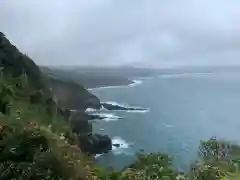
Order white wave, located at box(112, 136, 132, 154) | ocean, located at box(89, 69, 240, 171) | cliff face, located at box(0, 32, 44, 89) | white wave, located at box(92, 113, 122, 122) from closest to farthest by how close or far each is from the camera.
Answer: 1. cliff face, located at box(0, 32, 44, 89)
2. ocean, located at box(89, 69, 240, 171)
3. white wave, located at box(112, 136, 132, 154)
4. white wave, located at box(92, 113, 122, 122)

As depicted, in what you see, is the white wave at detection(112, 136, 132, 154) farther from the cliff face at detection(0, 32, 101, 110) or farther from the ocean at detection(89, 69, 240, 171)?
the cliff face at detection(0, 32, 101, 110)

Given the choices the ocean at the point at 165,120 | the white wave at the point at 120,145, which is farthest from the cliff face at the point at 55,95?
the ocean at the point at 165,120

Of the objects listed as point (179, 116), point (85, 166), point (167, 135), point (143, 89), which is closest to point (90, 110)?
point (167, 135)

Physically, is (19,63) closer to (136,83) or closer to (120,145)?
(120,145)

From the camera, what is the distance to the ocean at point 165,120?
1519 cm

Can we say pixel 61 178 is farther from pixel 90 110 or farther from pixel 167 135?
pixel 90 110

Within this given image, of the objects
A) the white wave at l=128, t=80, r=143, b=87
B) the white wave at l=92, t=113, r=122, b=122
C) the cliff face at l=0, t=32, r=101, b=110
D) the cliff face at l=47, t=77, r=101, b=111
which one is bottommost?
the white wave at l=92, t=113, r=122, b=122

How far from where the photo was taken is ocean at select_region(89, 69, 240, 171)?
15.2m

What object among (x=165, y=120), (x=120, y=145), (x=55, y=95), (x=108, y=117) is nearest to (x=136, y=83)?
(x=165, y=120)

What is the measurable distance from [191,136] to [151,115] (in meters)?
6.90

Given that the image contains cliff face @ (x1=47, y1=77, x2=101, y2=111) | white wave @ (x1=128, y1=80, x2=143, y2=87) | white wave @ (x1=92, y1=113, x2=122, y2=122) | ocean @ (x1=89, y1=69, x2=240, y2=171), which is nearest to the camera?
cliff face @ (x1=47, y1=77, x2=101, y2=111)

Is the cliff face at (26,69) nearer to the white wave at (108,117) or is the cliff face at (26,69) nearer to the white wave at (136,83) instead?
the white wave at (108,117)

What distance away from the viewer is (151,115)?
25.4m

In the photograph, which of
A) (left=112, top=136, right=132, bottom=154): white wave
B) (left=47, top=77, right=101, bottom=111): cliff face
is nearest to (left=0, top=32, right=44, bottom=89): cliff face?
(left=47, top=77, right=101, bottom=111): cliff face
